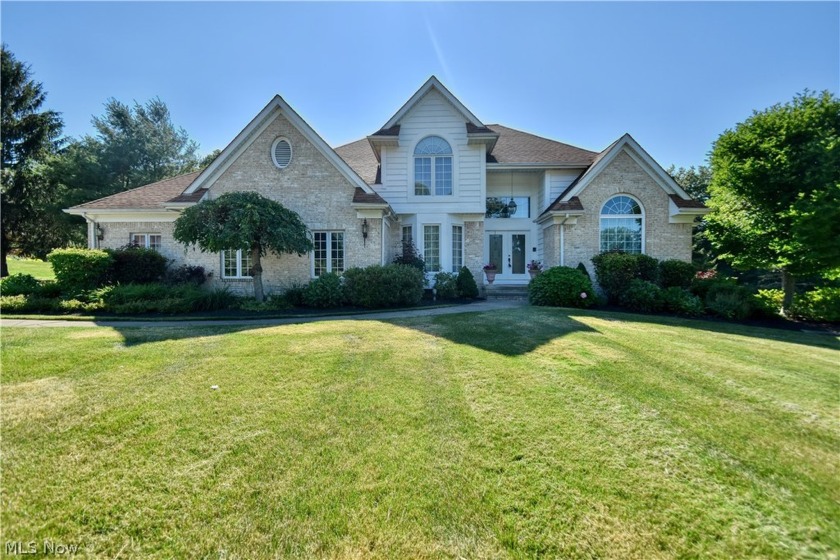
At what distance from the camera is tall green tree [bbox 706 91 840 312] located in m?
11.2

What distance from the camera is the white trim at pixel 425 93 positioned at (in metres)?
14.9

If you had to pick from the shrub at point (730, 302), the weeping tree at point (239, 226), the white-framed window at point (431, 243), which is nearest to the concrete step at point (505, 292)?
the white-framed window at point (431, 243)

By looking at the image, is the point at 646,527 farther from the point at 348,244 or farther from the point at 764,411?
the point at 348,244

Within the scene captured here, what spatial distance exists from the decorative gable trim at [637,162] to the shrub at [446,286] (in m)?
6.21

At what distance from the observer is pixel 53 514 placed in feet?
7.53

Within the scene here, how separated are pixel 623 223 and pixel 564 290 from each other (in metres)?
5.33

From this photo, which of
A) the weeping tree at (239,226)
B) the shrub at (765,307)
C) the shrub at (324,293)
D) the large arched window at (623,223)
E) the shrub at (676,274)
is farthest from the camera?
the large arched window at (623,223)

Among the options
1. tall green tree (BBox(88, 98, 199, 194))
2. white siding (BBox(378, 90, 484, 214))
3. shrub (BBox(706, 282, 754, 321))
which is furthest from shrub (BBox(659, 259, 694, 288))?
tall green tree (BBox(88, 98, 199, 194))

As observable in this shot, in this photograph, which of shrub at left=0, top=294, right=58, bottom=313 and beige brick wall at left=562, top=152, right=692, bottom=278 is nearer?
shrub at left=0, top=294, right=58, bottom=313

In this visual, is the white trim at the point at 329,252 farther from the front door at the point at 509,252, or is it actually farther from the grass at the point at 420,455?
the grass at the point at 420,455

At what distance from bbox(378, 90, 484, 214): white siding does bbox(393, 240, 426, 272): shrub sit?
1.57 metres

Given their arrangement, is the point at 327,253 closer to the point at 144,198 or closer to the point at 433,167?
the point at 433,167

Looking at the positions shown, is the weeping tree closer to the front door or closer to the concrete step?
the concrete step

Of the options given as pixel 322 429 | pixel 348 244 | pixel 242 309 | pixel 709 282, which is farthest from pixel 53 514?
pixel 709 282
